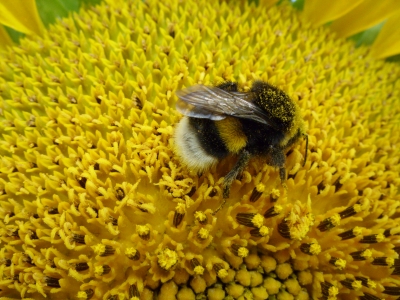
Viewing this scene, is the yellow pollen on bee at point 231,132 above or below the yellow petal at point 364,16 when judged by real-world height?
below

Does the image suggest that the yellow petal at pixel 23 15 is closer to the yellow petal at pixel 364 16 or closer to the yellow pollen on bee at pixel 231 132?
the yellow pollen on bee at pixel 231 132

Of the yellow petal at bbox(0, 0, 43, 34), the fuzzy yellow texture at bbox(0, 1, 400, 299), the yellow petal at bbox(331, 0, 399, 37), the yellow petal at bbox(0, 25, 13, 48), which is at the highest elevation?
A: the yellow petal at bbox(331, 0, 399, 37)

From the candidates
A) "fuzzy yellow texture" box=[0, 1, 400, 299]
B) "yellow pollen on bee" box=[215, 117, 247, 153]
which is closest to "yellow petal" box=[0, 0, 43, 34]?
"fuzzy yellow texture" box=[0, 1, 400, 299]

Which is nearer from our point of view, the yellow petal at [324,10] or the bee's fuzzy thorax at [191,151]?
the bee's fuzzy thorax at [191,151]

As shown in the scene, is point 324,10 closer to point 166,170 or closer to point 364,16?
point 364,16

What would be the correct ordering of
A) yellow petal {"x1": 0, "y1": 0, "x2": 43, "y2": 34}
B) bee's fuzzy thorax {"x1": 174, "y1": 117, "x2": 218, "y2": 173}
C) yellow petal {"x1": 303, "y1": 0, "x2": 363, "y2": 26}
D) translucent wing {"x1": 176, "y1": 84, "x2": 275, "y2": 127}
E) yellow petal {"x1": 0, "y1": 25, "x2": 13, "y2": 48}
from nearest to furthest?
translucent wing {"x1": 176, "y1": 84, "x2": 275, "y2": 127}, bee's fuzzy thorax {"x1": 174, "y1": 117, "x2": 218, "y2": 173}, yellow petal {"x1": 0, "y1": 0, "x2": 43, "y2": 34}, yellow petal {"x1": 0, "y1": 25, "x2": 13, "y2": 48}, yellow petal {"x1": 303, "y1": 0, "x2": 363, "y2": 26}

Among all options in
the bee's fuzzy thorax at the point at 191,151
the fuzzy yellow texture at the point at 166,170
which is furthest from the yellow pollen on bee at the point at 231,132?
the fuzzy yellow texture at the point at 166,170

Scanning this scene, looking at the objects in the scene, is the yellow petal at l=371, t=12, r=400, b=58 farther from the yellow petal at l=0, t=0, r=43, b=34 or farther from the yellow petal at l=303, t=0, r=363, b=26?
the yellow petal at l=0, t=0, r=43, b=34
